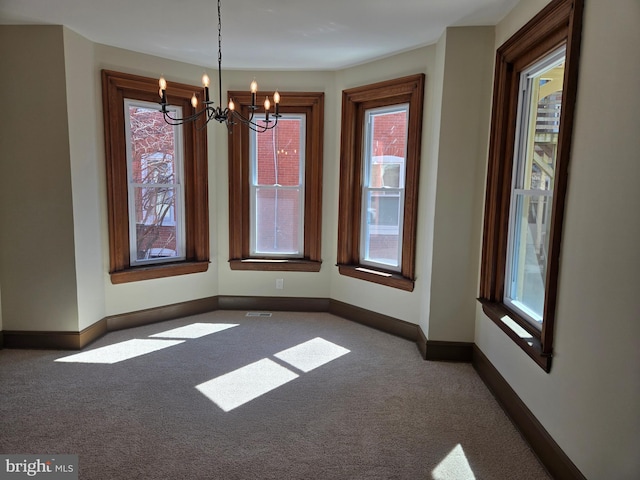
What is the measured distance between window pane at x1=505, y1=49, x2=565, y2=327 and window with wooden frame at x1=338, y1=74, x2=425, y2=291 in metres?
0.98

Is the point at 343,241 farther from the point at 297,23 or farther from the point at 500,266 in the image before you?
the point at 297,23

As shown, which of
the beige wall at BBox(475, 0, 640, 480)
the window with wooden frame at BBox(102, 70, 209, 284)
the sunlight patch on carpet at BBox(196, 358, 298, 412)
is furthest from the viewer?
the window with wooden frame at BBox(102, 70, 209, 284)

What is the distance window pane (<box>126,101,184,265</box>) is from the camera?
396 centimetres

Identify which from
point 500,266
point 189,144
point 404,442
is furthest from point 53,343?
point 500,266

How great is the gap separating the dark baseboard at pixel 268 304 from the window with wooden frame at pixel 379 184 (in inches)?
24.3

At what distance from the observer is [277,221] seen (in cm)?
458

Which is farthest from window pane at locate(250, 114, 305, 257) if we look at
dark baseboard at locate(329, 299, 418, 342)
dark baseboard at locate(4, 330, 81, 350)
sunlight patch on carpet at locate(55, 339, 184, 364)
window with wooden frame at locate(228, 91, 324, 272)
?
dark baseboard at locate(4, 330, 81, 350)

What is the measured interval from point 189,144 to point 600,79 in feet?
11.6

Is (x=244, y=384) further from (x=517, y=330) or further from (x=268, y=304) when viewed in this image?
(x=517, y=330)

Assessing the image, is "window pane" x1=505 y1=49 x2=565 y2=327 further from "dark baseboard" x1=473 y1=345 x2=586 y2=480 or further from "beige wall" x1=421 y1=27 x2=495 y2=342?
"dark baseboard" x1=473 y1=345 x2=586 y2=480

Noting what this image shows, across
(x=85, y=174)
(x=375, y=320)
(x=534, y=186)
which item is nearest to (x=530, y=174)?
(x=534, y=186)

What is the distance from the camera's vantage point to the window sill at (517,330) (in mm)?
2148

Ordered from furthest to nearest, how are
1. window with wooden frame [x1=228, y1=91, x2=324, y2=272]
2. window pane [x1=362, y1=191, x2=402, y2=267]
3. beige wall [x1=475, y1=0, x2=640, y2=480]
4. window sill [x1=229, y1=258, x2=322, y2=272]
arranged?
window sill [x1=229, y1=258, x2=322, y2=272] → window with wooden frame [x1=228, y1=91, x2=324, y2=272] → window pane [x1=362, y1=191, x2=402, y2=267] → beige wall [x1=475, y1=0, x2=640, y2=480]

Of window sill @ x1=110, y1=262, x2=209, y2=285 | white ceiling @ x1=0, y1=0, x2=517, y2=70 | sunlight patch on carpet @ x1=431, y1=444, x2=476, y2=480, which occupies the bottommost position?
sunlight patch on carpet @ x1=431, y1=444, x2=476, y2=480
